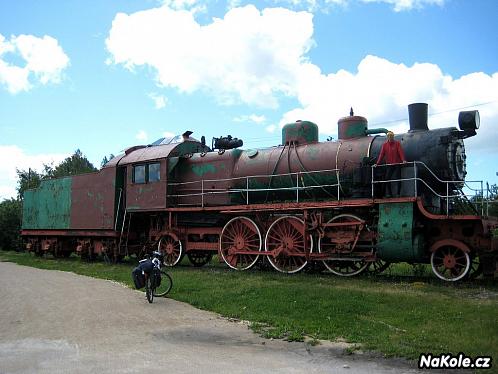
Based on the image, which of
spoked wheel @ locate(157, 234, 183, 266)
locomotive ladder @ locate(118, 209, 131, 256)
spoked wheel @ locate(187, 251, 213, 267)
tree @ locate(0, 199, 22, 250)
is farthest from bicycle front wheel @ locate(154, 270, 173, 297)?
tree @ locate(0, 199, 22, 250)

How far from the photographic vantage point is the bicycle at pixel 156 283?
11000mm

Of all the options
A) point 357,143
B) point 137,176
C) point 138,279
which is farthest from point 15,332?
point 137,176

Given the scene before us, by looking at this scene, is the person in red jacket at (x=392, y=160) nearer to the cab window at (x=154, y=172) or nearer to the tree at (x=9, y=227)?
the cab window at (x=154, y=172)

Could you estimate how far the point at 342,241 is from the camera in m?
13.4

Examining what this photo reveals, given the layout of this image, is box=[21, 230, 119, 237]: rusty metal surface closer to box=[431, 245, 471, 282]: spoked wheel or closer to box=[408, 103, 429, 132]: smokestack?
box=[408, 103, 429, 132]: smokestack

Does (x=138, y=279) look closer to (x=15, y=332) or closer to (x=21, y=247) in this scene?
(x=15, y=332)

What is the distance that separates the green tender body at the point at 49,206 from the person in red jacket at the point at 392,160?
14.9 metres

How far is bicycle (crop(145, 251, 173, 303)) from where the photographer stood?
1100 centimetres

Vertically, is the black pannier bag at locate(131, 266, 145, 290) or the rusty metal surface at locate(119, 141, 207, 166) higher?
the rusty metal surface at locate(119, 141, 207, 166)

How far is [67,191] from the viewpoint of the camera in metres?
22.6

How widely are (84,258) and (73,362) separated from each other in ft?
55.9

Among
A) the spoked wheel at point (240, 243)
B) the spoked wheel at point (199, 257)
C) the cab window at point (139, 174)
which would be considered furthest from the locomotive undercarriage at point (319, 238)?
the cab window at point (139, 174)

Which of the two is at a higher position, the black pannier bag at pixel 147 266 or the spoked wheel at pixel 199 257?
the black pannier bag at pixel 147 266

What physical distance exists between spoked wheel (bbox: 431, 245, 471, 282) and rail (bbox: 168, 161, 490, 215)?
3.11 ft
